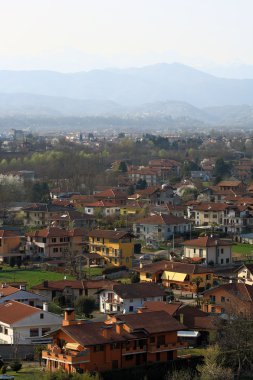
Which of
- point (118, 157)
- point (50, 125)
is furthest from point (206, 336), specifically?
point (50, 125)

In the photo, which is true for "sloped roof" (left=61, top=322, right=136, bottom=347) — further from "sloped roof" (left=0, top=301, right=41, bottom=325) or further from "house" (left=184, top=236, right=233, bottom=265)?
"house" (left=184, top=236, right=233, bottom=265)

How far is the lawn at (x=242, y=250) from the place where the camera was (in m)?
30.1

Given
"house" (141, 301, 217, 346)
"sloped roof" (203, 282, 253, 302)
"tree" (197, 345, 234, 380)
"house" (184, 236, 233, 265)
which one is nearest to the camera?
"tree" (197, 345, 234, 380)

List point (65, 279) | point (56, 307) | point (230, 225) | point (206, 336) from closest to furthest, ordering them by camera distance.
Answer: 1. point (206, 336)
2. point (56, 307)
3. point (65, 279)
4. point (230, 225)

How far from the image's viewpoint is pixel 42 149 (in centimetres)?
6788

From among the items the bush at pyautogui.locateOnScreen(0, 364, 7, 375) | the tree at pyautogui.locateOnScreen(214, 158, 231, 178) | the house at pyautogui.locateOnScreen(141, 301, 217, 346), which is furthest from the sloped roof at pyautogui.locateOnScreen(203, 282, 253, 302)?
the tree at pyautogui.locateOnScreen(214, 158, 231, 178)

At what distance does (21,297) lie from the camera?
68.9 feet

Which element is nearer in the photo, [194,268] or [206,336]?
[206,336]

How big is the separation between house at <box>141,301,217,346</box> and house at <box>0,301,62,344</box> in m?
1.73

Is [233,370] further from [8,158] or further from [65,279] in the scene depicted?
[8,158]

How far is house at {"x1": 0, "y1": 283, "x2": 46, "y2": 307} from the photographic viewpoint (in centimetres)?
2094

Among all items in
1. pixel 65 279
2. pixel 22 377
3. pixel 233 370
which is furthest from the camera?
pixel 65 279

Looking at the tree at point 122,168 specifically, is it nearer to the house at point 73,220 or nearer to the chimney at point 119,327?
the house at point 73,220

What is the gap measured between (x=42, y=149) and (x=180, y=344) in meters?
50.8
